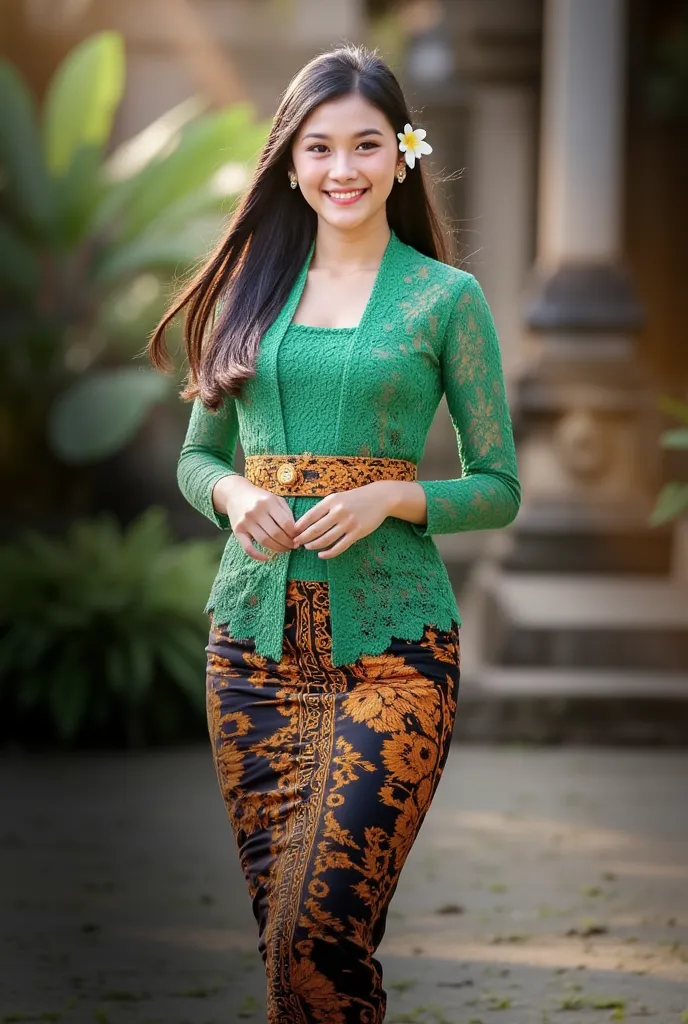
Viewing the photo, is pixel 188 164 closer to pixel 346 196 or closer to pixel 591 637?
pixel 591 637

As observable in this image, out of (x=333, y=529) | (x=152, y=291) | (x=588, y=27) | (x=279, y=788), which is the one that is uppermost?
(x=588, y=27)

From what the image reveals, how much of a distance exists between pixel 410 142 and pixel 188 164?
8901 millimetres

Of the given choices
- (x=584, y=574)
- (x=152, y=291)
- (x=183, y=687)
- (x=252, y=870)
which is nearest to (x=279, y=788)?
(x=252, y=870)

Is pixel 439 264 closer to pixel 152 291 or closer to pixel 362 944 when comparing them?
pixel 362 944

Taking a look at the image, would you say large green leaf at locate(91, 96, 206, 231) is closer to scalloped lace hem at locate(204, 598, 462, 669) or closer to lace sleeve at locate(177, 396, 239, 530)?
lace sleeve at locate(177, 396, 239, 530)

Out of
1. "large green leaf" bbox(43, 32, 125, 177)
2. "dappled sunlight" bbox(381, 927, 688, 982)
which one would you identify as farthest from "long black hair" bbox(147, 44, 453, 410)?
"large green leaf" bbox(43, 32, 125, 177)

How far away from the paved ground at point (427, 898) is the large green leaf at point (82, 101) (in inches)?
237

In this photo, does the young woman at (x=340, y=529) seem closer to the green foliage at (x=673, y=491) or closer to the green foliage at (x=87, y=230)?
the green foliage at (x=673, y=491)

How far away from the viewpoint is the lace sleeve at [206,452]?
3111 mm

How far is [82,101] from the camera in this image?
38.8 feet

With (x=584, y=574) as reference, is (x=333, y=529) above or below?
above

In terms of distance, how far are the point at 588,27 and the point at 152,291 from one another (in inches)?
174

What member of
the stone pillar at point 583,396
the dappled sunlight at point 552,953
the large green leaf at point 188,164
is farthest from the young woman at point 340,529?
the large green leaf at point 188,164

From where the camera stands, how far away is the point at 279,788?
287 centimetres
